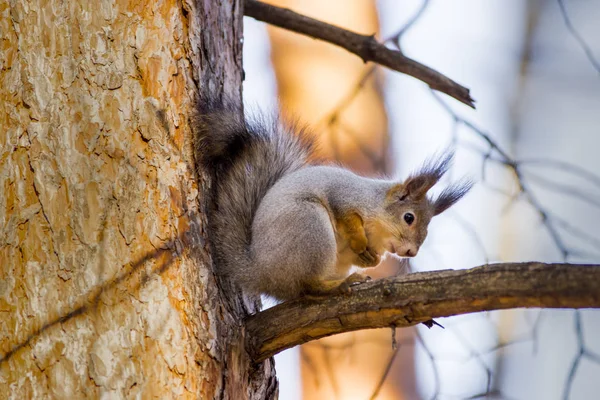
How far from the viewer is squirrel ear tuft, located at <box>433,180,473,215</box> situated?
2.04 metres

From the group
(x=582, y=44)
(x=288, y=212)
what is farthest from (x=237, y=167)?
(x=582, y=44)

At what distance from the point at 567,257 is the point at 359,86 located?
82 centimetres

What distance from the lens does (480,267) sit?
4.10 ft

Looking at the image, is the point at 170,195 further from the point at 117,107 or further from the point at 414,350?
the point at 414,350

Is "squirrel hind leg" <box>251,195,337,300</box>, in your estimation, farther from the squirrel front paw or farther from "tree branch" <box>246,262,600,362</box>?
the squirrel front paw

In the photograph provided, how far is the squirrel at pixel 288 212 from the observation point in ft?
5.08

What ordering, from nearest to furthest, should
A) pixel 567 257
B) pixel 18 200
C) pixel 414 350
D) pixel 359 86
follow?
pixel 18 200 < pixel 567 257 < pixel 359 86 < pixel 414 350

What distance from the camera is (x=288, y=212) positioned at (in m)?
1.58

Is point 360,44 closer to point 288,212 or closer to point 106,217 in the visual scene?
point 288,212

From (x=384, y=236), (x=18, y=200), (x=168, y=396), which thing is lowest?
(x=168, y=396)

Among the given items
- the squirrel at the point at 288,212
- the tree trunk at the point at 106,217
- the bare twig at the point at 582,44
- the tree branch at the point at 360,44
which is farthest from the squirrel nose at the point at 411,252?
the bare twig at the point at 582,44

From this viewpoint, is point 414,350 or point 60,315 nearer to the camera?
Result: point 60,315

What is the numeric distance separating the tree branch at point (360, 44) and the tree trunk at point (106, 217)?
527mm

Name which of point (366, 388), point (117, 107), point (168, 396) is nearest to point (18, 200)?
point (117, 107)
